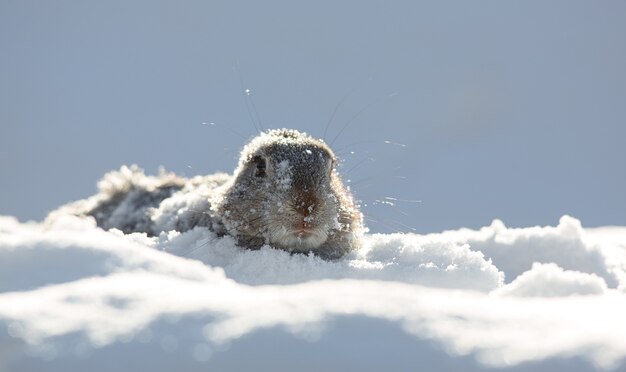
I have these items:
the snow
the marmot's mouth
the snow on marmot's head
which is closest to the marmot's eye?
the snow on marmot's head

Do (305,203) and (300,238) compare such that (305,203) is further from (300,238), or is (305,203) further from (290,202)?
(300,238)

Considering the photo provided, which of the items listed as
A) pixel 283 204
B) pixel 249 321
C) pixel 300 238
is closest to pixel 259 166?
pixel 283 204

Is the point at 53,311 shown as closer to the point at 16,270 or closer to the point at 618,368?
the point at 16,270

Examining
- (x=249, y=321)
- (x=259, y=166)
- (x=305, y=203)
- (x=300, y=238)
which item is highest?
(x=259, y=166)

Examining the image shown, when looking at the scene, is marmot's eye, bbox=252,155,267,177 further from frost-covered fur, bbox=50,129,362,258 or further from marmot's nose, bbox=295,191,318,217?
marmot's nose, bbox=295,191,318,217

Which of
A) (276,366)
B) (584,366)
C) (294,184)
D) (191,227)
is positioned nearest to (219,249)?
(294,184)

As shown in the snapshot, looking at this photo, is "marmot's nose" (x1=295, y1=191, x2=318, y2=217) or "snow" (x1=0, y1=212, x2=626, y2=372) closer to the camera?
"snow" (x1=0, y1=212, x2=626, y2=372)

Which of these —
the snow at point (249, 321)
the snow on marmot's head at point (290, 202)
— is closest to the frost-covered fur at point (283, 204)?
the snow on marmot's head at point (290, 202)

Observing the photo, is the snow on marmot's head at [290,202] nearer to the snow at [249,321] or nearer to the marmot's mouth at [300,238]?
the marmot's mouth at [300,238]
